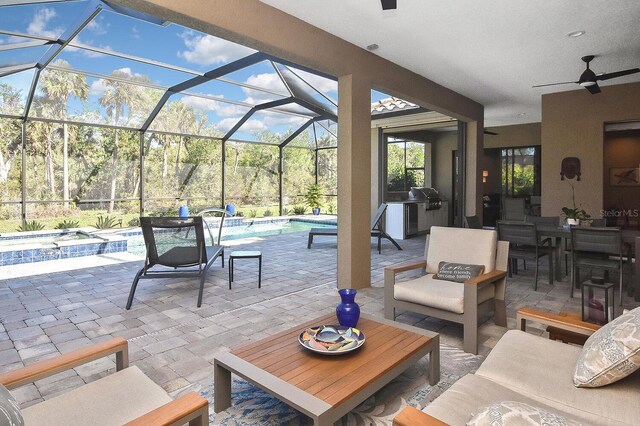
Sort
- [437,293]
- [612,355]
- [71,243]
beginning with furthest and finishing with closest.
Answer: [71,243]
[437,293]
[612,355]

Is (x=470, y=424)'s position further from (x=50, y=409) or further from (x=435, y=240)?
(x=435, y=240)

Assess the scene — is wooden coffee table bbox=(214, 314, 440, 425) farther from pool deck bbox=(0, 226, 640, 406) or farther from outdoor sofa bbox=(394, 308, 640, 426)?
pool deck bbox=(0, 226, 640, 406)

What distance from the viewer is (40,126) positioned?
28.9 ft

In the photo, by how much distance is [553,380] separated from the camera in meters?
1.61

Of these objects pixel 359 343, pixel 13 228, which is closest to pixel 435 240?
pixel 359 343

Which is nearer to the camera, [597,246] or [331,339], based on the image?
[331,339]

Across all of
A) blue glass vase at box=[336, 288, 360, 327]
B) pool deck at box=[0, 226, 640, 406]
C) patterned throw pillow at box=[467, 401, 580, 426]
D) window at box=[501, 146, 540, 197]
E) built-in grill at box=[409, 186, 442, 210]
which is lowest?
pool deck at box=[0, 226, 640, 406]

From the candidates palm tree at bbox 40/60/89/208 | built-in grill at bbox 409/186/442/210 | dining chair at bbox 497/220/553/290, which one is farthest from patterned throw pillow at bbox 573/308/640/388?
palm tree at bbox 40/60/89/208

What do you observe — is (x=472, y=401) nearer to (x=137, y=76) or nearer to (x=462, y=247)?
(x=462, y=247)

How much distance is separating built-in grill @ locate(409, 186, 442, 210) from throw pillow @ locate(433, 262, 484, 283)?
6605 mm

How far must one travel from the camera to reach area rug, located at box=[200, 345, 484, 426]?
6.52ft

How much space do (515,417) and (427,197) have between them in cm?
943

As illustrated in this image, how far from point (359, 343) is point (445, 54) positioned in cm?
458

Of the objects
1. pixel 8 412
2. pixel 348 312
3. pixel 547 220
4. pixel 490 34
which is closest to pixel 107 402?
pixel 8 412
